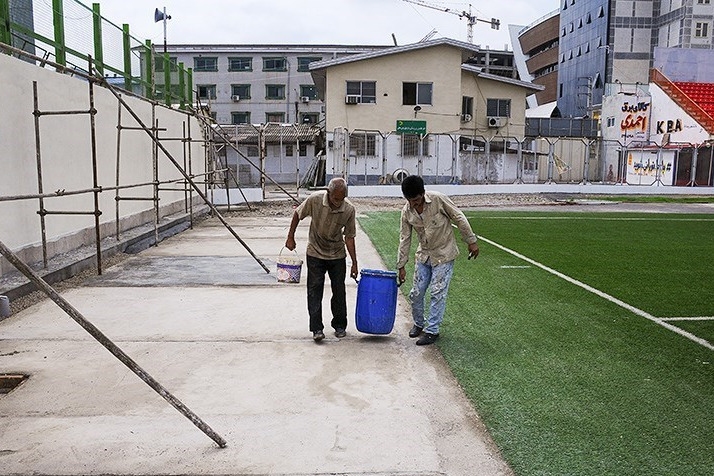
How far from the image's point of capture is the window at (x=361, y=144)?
33.5 m

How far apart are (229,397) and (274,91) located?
179ft

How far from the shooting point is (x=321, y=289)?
688 cm

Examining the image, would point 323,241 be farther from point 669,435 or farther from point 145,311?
point 669,435

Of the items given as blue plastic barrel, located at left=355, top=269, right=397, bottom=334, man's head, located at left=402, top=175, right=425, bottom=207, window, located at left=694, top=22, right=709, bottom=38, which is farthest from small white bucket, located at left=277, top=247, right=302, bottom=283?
window, located at left=694, top=22, right=709, bottom=38

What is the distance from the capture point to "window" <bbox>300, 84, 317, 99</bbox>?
189ft

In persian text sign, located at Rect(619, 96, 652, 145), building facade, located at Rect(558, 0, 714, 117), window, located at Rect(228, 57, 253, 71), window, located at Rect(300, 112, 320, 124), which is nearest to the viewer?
persian text sign, located at Rect(619, 96, 652, 145)

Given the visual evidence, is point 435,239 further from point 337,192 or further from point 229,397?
point 229,397

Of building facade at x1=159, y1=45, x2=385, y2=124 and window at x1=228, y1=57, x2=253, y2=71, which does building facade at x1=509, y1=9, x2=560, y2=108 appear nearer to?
building facade at x1=159, y1=45, x2=385, y2=124

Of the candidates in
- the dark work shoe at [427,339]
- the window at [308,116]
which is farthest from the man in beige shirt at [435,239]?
the window at [308,116]

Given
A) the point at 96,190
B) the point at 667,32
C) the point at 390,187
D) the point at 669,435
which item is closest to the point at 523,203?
the point at 390,187

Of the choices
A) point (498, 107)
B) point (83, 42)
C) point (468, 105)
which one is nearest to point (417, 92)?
point (468, 105)

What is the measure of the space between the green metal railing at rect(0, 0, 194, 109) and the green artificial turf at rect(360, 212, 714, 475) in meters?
6.40

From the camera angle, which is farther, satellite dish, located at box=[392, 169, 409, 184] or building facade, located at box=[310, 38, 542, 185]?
building facade, located at box=[310, 38, 542, 185]

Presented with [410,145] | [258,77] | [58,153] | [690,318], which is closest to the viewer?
[690,318]
